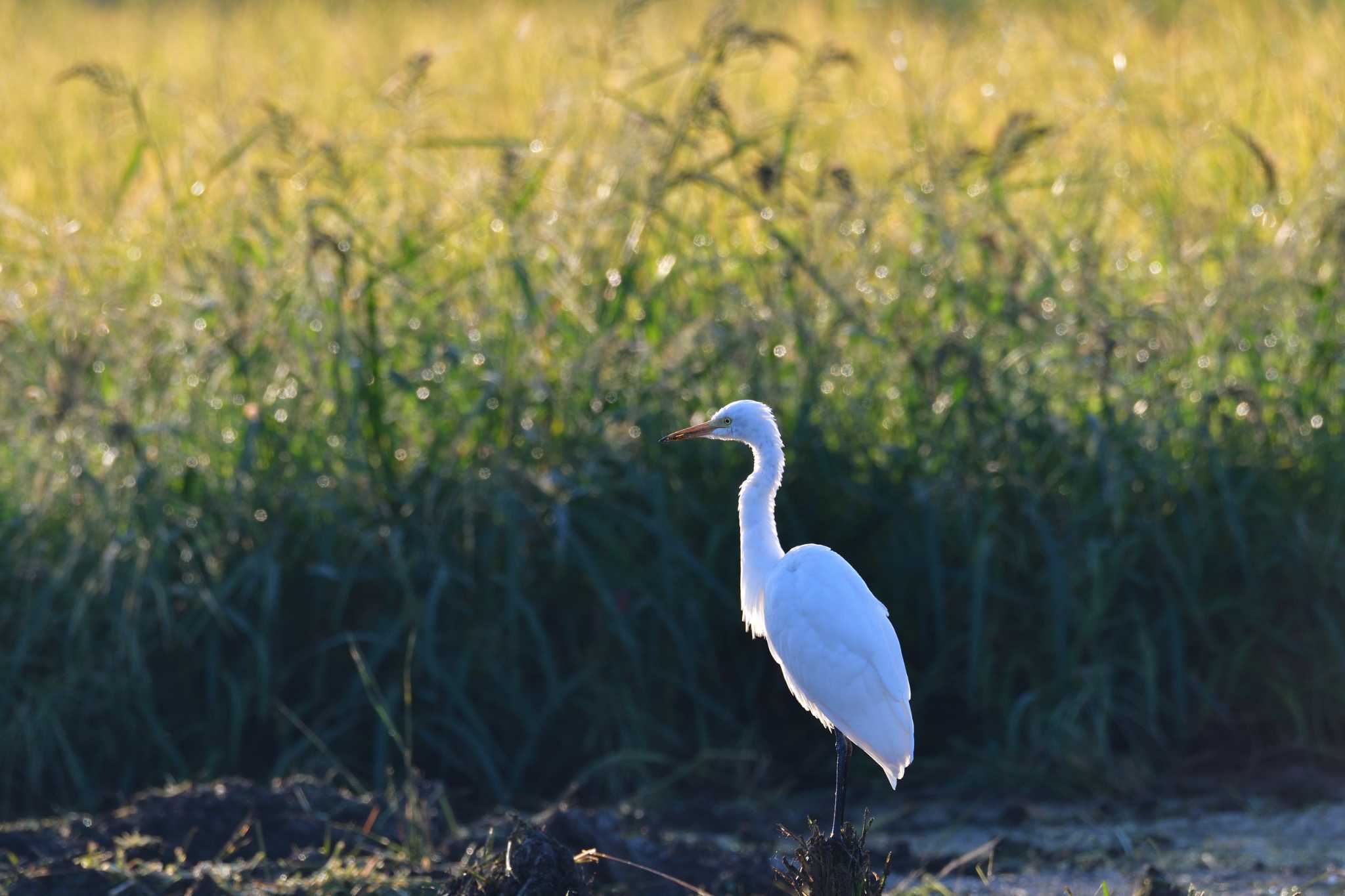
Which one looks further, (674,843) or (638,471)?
(638,471)

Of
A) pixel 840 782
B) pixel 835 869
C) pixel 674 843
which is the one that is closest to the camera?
pixel 835 869

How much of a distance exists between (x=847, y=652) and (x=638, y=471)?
1216mm

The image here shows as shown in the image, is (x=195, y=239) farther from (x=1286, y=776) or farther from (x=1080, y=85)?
(x=1080, y=85)

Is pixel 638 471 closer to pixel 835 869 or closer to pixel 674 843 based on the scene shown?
pixel 674 843

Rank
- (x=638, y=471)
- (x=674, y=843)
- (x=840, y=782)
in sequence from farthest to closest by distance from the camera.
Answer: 1. (x=638, y=471)
2. (x=674, y=843)
3. (x=840, y=782)

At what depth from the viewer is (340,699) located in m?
3.76

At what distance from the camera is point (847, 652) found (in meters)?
2.65

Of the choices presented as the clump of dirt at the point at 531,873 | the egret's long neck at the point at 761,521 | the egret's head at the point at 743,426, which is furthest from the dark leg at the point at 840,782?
the egret's head at the point at 743,426

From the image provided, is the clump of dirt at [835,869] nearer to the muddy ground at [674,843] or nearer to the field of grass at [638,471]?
the muddy ground at [674,843]

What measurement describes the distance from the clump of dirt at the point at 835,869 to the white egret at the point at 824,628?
0.21 m

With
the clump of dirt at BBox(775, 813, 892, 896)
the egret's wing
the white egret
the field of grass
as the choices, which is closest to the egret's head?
the white egret

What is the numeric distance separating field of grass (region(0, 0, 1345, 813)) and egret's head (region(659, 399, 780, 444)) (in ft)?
3.11

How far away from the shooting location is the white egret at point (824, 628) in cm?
264

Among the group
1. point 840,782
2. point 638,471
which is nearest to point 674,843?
point 840,782
